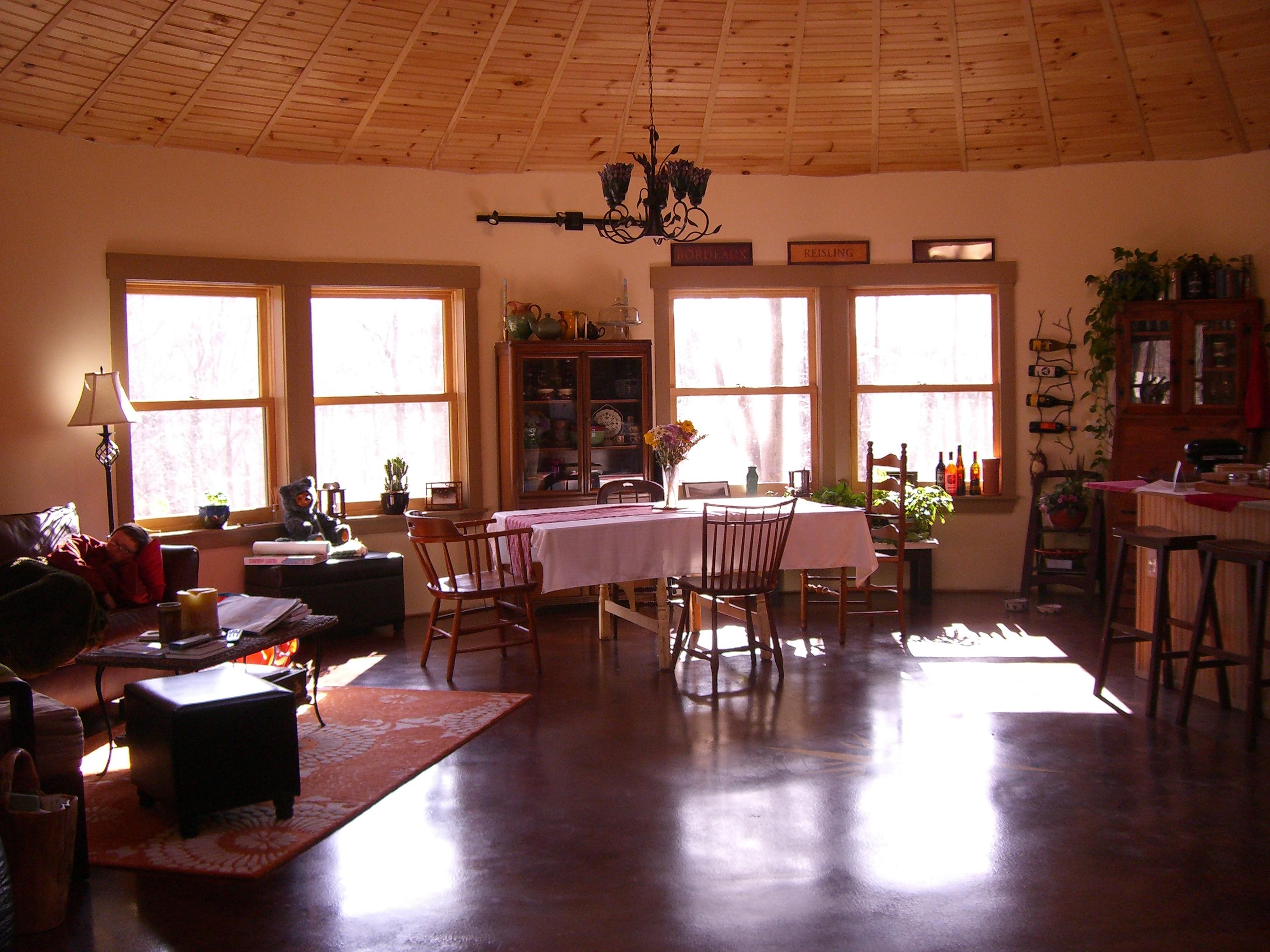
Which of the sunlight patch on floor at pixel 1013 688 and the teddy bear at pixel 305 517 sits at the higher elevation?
the teddy bear at pixel 305 517

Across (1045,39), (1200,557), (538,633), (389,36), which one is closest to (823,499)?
(538,633)

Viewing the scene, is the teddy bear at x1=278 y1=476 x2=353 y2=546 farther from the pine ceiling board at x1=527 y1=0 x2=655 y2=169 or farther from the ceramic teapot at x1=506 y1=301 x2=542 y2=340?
the pine ceiling board at x1=527 y1=0 x2=655 y2=169

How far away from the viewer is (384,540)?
24.1 feet

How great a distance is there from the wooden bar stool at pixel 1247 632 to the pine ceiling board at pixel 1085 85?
143 inches

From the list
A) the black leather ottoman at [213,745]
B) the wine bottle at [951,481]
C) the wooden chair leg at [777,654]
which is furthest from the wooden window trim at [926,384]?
the black leather ottoman at [213,745]

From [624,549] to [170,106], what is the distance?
3803 mm

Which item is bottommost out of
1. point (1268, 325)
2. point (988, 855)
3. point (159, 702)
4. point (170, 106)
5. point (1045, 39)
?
point (988, 855)

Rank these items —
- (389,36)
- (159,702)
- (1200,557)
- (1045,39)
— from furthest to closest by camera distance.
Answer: (1045,39) → (389,36) → (1200,557) → (159,702)

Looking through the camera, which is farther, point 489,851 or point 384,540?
point 384,540

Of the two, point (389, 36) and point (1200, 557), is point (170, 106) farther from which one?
point (1200, 557)

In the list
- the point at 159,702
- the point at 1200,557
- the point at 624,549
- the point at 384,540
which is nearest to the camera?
the point at 159,702

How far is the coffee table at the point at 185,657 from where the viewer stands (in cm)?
405

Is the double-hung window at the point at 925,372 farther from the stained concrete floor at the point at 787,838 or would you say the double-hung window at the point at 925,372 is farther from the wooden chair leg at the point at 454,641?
the wooden chair leg at the point at 454,641

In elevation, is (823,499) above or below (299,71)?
below
